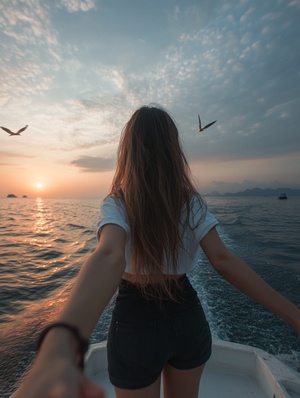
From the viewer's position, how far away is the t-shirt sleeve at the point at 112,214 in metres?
1.26

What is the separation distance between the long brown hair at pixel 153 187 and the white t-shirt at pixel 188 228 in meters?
0.03

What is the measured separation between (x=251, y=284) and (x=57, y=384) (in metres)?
1.06

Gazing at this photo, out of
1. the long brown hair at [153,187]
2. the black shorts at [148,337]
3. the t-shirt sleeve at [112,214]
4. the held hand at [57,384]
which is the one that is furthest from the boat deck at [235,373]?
the held hand at [57,384]

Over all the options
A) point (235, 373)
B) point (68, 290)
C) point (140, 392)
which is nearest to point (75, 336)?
point (140, 392)

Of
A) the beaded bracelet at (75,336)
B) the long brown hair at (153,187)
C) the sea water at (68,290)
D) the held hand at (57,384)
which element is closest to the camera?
the held hand at (57,384)

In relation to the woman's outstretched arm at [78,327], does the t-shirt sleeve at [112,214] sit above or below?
above

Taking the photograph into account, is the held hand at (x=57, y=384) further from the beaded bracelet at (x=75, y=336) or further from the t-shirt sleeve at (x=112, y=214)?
the t-shirt sleeve at (x=112, y=214)

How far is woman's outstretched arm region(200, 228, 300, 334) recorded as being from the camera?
4.26ft

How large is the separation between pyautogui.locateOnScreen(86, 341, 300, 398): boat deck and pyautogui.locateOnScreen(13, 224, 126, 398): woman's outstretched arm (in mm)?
2703

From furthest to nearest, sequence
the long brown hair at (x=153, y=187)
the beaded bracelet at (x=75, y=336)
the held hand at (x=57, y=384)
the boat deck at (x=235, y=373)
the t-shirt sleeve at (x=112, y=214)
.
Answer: the boat deck at (x=235, y=373) → the long brown hair at (x=153, y=187) → the t-shirt sleeve at (x=112, y=214) → the beaded bracelet at (x=75, y=336) → the held hand at (x=57, y=384)

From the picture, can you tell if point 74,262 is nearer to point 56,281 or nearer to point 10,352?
point 56,281

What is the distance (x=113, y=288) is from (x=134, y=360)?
0.67 m

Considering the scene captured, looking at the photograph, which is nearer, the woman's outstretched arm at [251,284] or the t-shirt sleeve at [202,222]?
the woman's outstretched arm at [251,284]

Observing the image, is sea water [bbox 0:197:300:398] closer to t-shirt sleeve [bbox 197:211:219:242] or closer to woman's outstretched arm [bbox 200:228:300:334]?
woman's outstretched arm [bbox 200:228:300:334]
